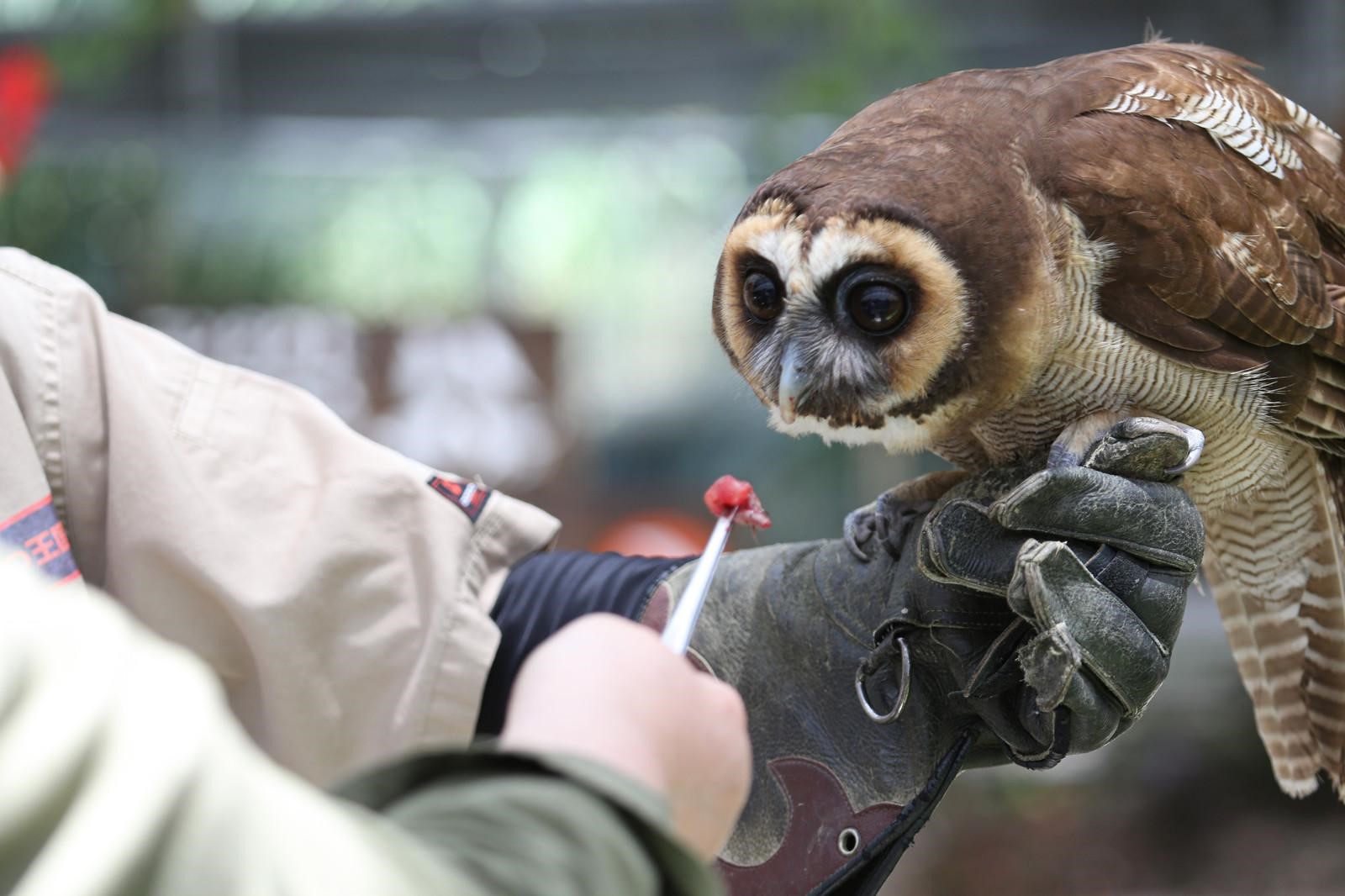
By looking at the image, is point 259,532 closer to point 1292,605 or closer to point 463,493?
point 463,493

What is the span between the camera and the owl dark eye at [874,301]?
1.70 metres

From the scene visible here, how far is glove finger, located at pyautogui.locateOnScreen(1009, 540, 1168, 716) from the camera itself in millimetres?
1491

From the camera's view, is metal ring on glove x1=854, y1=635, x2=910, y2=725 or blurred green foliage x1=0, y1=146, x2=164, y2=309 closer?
metal ring on glove x1=854, y1=635, x2=910, y2=725

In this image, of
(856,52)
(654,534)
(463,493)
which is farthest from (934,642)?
(856,52)

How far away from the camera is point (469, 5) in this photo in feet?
20.5

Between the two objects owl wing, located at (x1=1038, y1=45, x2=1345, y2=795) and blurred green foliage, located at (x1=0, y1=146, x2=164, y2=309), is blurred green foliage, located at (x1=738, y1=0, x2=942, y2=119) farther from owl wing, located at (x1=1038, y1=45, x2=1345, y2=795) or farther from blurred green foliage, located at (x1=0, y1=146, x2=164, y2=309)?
blurred green foliage, located at (x1=0, y1=146, x2=164, y2=309)

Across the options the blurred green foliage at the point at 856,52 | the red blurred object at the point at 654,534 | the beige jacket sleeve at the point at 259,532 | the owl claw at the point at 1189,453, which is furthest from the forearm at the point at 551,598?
the blurred green foliage at the point at 856,52

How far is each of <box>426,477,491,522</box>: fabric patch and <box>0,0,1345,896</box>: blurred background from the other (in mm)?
3201

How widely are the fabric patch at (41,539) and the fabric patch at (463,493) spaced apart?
473 mm

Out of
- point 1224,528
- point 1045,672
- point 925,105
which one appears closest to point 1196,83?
point 925,105

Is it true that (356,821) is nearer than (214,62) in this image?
Yes

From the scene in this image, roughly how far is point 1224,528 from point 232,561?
166 centimetres

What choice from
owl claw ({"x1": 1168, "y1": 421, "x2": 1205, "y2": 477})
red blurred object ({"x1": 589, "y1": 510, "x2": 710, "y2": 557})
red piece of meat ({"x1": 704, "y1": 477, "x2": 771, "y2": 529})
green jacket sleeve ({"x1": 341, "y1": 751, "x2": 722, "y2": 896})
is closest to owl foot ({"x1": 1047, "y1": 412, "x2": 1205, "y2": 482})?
owl claw ({"x1": 1168, "y1": 421, "x2": 1205, "y2": 477})

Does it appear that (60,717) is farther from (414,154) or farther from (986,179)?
(414,154)
